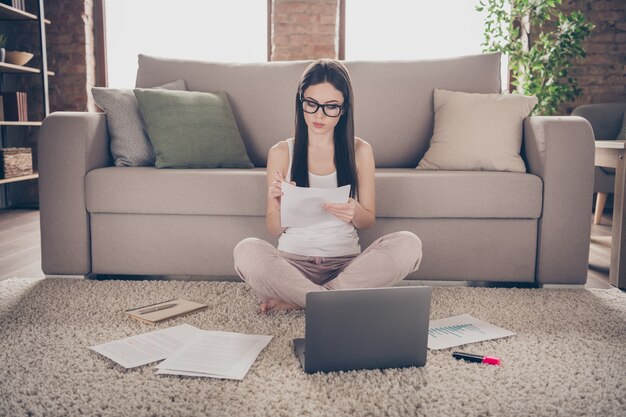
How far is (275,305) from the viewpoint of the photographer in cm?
167

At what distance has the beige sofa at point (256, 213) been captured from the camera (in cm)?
207

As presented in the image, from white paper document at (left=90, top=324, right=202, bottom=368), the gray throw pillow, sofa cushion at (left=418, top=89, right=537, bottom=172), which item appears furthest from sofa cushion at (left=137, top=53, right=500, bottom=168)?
white paper document at (left=90, top=324, right=202, bottom=368)

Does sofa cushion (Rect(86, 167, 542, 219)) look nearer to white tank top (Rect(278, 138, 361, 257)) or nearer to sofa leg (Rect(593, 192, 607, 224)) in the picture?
white tank top (Rect(278, 138, 361, 257))

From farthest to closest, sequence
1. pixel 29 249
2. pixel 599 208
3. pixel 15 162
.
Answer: pixel 15 162 < pixel 599 208 < pixel 29 249

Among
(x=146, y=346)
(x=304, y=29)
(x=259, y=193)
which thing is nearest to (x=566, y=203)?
(x=259, y=193)

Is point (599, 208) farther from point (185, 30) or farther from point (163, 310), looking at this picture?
point (185, 30)

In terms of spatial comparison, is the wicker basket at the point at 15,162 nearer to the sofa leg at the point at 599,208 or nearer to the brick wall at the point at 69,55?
the brick wall at the point at 69,55

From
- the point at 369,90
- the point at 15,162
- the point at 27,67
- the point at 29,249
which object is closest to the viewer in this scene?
the point at 369,90

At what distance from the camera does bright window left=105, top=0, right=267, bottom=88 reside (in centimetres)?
480

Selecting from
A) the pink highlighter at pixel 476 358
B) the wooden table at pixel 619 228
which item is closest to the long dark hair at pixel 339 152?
the pink highlighter at pixel 476 358

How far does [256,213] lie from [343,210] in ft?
2.08

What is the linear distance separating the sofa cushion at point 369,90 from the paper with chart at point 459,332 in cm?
112

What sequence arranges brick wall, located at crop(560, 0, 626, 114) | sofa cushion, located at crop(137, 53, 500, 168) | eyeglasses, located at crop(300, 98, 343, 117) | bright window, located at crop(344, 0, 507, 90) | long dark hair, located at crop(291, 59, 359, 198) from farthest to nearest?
bright window, located at crop(344, 0, 507, 90), brick wall, located at crop(560, 0, 626, 114), sofa cushion, located at crop(137, 53, 500, 168), long dark hair, located at crop(291, 59, 359, 198), eyeglasses, located at crop(300, 98, 343, 117)

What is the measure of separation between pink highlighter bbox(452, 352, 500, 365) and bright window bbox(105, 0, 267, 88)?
394 cm
